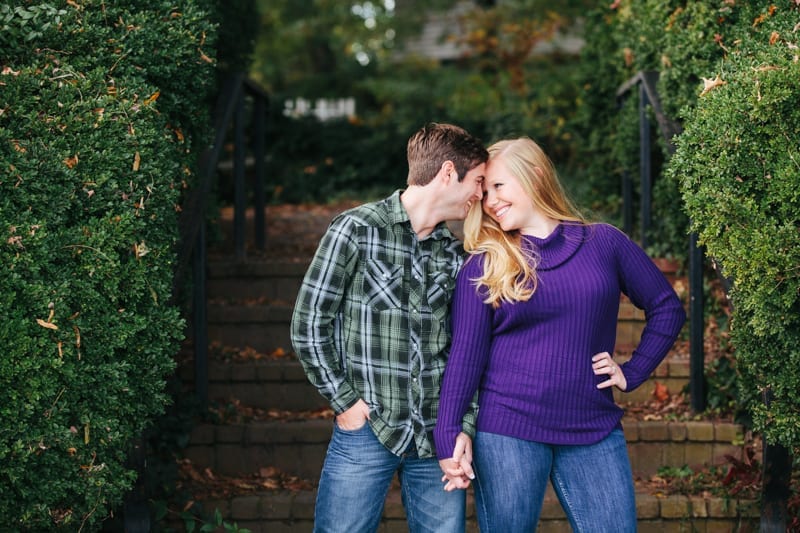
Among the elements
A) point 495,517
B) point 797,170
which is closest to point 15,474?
point 495,517

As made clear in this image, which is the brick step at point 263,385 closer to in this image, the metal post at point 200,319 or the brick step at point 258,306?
the metal post at point 200,319

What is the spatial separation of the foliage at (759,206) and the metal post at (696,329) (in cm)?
109

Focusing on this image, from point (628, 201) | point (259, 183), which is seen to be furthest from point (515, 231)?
point (259, 183)

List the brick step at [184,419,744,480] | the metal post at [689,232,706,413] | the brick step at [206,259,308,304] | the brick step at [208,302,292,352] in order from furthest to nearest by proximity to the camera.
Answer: the brick step at [206,259,308,304]
the brick step at [208,302,292,352]
the metal post at [689,232,706,413]
the brick step at [184,419,744,480]

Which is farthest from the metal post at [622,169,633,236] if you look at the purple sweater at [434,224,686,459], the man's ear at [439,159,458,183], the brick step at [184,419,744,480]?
the man's ear at [439,159,458,183]

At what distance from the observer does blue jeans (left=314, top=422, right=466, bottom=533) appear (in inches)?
107

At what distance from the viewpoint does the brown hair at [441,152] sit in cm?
272

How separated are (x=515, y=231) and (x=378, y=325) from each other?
0.51 metres

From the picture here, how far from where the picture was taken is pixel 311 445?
419cm

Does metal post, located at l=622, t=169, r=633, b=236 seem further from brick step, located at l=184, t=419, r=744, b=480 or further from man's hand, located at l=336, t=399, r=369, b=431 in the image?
man's hand, located at l=336, t=399, r=369, b=431

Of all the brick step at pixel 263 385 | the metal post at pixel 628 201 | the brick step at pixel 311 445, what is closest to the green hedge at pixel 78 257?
the brick step at pixel 311 445

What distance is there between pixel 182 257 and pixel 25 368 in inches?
38.5

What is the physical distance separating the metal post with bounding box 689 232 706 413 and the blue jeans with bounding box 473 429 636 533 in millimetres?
1785

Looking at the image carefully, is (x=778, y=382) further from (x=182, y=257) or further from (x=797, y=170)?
(x=182, y=257)
